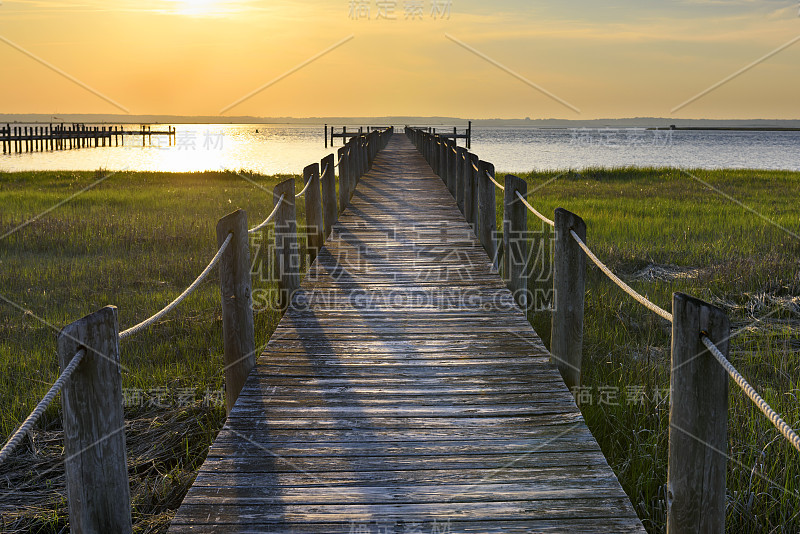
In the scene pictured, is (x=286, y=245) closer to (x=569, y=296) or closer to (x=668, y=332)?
(x=569, y=296)

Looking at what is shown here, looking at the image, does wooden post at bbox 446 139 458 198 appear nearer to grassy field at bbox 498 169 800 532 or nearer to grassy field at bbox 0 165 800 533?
grassy field at bbox 498 169 800 532

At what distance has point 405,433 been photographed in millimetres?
3762

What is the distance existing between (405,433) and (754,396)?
2035 mm

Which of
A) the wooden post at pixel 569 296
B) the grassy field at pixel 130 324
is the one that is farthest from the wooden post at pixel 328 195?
the wooden post at pixel 569 296

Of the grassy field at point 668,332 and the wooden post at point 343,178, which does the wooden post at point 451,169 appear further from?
the wooden post at point 343,178

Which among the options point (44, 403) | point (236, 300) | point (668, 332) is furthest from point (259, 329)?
point (44, 403)

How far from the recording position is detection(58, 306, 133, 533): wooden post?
240 cm

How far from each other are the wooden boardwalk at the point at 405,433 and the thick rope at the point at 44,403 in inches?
38.8

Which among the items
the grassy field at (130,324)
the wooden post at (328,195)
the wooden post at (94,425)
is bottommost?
the grassy field at (130,324)

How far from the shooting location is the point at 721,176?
28.6 meters

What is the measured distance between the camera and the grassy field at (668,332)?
382cm

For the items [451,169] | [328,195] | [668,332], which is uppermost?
[451,169]

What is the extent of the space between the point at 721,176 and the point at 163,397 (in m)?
28.3

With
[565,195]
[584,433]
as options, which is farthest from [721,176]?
[584,433]
